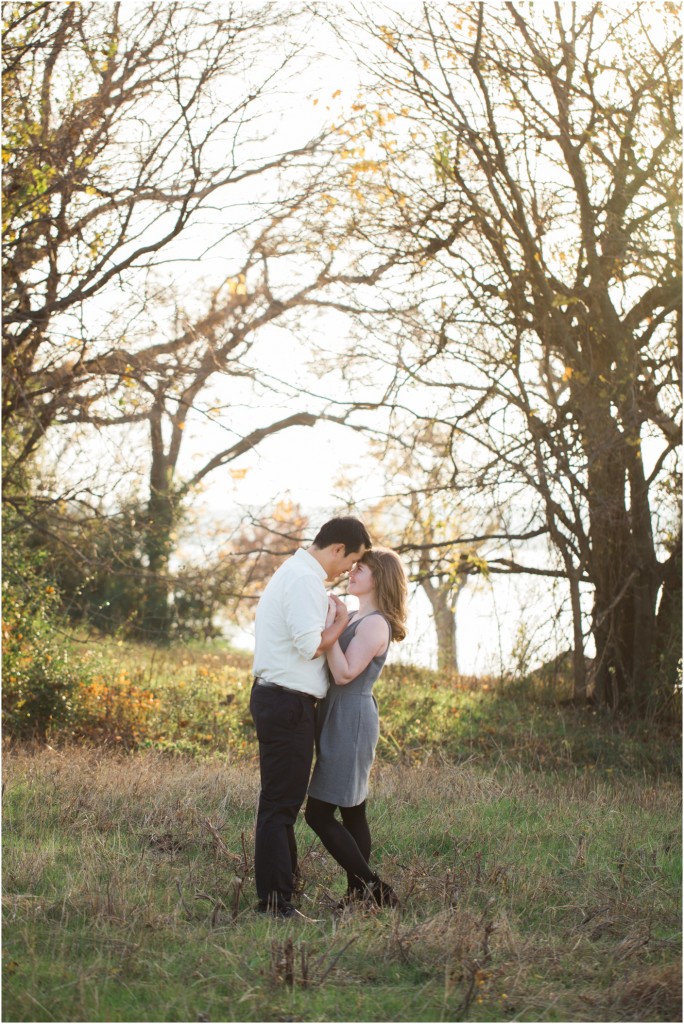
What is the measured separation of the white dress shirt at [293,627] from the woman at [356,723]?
0.44 feet

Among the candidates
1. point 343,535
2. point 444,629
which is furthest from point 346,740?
point 444,629

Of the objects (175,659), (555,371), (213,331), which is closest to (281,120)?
(555,371)

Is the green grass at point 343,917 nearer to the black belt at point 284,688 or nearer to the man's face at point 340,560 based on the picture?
the black belt at point 284,688

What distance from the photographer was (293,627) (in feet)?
14.0

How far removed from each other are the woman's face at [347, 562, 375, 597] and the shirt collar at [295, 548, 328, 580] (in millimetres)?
210

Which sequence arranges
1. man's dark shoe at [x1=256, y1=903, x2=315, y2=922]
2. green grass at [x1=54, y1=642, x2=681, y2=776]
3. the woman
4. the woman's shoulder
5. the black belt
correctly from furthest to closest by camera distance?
1. green grass at [x1=54, y1=642, x2=681, y2=776]
2. the woman's shoulder
3. the woman
4. the black belt
5. man's dark shoe at [x1=256, y1=903, x2=315, y2=922]

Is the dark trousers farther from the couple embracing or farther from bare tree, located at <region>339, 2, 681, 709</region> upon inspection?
bare tree, located at <region>339, 2, 681, 709</region>

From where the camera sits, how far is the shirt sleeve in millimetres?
4227

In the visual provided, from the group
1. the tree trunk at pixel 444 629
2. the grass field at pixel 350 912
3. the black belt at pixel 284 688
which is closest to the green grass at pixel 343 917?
the grass field at pixel 350 912

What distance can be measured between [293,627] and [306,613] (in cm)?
8

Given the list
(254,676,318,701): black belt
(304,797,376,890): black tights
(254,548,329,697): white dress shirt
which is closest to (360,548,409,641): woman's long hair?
(254,548,329,697): white dress shirt

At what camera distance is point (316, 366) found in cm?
1044

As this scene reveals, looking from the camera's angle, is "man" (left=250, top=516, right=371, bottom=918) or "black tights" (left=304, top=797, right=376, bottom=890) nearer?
"man" (left=250, top=516, right=371, bottom=918)

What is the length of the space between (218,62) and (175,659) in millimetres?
7889
